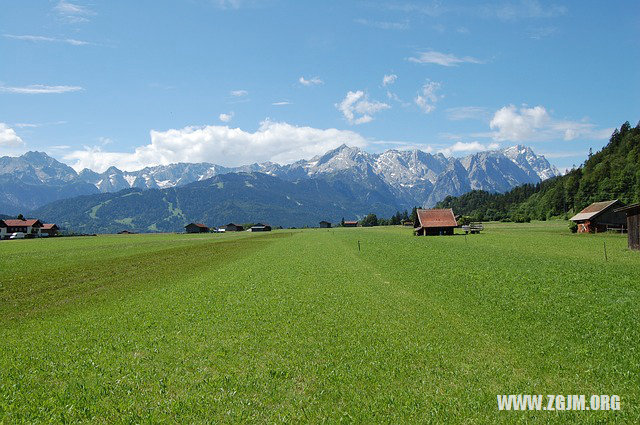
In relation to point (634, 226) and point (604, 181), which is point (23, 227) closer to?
point (634, 226)

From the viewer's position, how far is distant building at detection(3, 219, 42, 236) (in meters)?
157

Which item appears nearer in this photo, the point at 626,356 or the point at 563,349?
the point at 626,356

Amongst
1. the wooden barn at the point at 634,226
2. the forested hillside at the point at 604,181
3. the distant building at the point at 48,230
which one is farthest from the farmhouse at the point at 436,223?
the distant building at the point at 48,230

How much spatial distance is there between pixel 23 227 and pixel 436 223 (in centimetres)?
15946

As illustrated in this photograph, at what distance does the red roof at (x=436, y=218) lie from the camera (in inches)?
4215

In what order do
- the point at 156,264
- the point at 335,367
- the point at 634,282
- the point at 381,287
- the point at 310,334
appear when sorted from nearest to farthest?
1. the point at 335,367
2. the point at 310,334
3. the point at 634,282
4. the point at 381,287
5. the point at 156,264

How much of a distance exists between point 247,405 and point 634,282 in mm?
26942

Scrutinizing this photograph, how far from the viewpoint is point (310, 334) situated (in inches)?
654

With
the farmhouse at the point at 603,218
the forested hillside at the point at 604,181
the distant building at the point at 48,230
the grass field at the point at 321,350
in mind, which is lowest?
the grass field at the point at 321,350

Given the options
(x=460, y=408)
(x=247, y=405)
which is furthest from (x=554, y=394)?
(x=247, y=405)

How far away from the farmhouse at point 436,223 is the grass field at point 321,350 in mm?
78127

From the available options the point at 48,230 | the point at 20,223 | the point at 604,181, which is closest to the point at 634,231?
the point at 604,181

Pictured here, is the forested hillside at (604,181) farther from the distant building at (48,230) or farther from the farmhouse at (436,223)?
the distant building at (48,230)

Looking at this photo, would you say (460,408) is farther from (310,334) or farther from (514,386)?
(310,334)
